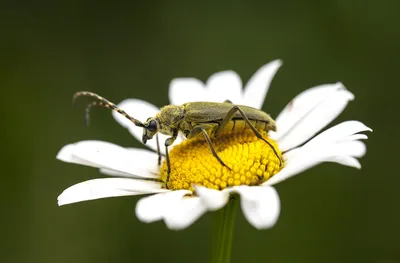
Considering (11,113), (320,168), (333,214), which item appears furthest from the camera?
(11,113)

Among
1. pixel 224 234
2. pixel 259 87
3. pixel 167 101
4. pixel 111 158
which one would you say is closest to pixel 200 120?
pixel 111 158

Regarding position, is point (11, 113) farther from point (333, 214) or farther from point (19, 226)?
point (333, 214)

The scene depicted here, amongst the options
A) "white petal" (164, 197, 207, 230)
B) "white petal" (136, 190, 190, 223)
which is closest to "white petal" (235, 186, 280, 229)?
"white petal" (164, 197, 207, 230)

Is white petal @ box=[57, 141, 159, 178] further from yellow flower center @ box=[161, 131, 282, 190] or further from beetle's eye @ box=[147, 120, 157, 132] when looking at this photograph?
beetle's eye @ box=[147, 120, 157, 132]

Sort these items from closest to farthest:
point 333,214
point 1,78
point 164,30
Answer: point 333,214, point 1,78, point 164,30

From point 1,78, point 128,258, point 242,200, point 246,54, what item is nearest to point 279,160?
point 242,200

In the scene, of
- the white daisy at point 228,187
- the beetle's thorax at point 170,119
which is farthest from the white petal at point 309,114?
the beetle's thorax at point 170,119

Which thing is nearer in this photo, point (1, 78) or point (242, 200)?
point (242, 200)

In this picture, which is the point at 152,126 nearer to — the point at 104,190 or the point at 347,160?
the point at 104,190

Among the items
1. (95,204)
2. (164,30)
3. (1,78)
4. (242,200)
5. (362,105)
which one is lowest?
(95,204)
